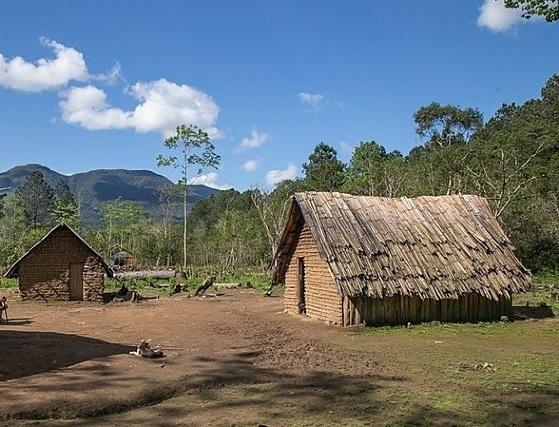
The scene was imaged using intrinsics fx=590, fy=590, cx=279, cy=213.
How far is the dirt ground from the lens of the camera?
7.91m

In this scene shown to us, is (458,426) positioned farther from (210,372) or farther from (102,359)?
(102,359)

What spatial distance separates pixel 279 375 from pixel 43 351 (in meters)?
5.72

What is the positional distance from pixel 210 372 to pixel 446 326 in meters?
8.71

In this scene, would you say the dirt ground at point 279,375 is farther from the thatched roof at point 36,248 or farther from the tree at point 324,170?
the tree at point 324,170

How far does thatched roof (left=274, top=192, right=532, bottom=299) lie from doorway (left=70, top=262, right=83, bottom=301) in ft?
38.2

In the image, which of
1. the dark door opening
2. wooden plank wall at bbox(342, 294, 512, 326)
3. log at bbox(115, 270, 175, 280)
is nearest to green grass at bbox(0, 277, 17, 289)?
log at bbox(115, 270, 175, 280)

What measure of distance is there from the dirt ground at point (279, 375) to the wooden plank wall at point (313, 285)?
2.23ft

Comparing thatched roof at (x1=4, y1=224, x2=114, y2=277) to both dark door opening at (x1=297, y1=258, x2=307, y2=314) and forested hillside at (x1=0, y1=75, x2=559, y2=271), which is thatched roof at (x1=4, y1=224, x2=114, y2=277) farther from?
forested hillside at (x1=0, y1=75, x2=559, y2=271)

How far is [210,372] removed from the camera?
35.8 feet

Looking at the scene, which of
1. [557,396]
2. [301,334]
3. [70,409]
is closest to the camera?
[70,409]

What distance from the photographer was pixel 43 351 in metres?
13.0

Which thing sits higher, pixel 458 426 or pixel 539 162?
pixel 539 162

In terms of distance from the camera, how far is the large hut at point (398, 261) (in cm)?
1698

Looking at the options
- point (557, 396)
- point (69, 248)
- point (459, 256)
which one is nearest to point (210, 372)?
point (557, 396)
